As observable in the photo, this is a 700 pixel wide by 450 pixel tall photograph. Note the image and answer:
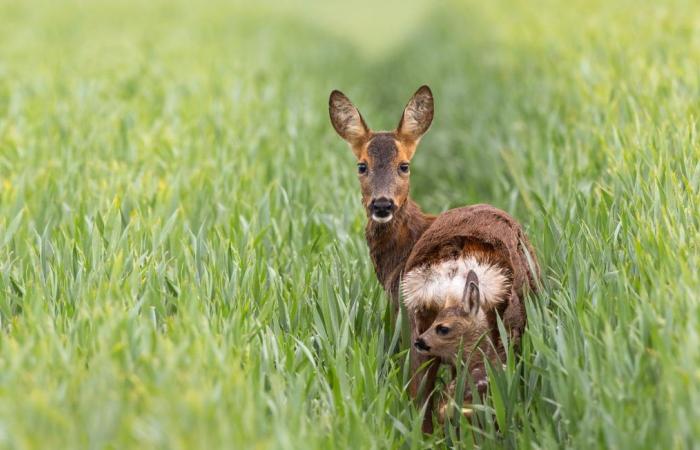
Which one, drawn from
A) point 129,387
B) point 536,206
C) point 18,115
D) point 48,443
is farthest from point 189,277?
point 18,115

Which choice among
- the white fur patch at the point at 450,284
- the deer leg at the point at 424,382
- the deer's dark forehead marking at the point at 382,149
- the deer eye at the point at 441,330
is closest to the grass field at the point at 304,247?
the deer leg at the point at 424,382

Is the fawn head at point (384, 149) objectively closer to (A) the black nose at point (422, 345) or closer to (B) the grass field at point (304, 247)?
(B) the grass field at point (304, 247)

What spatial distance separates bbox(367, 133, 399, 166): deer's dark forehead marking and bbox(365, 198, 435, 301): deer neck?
0.29 meters

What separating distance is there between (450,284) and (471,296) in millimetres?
130

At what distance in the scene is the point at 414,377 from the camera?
4289 millimetres

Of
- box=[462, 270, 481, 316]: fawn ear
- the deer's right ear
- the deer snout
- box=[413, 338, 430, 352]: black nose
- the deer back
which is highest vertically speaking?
the deer's right ear

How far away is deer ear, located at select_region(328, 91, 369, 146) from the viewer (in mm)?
5043

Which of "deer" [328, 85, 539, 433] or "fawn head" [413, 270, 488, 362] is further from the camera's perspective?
"deer" [328, 85, 539, 433]

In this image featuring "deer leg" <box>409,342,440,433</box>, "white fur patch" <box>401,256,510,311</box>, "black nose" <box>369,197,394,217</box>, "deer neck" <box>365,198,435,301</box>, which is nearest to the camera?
"white fur patch" <box>401,256,510,311</box>

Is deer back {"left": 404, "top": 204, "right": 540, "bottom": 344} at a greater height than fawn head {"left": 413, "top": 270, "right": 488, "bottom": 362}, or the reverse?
deer back {"left": 404, "top": 204, "right": 540, "bottom": 344}

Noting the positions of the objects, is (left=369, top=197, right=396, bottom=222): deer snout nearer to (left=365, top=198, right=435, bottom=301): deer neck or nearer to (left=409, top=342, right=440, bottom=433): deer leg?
(left=365, top=198, right=435, bottom=301): deer neck

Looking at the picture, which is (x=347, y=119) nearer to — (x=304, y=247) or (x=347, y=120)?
(x=347, y=120)

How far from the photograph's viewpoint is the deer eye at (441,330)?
4086 millimetres

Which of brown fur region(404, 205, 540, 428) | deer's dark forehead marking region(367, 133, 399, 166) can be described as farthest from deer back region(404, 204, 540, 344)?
deer's dark forehead marking region(367, 133, 399, 166)
